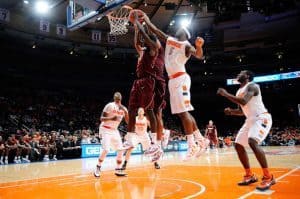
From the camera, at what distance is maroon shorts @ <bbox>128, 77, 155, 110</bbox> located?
5340mm

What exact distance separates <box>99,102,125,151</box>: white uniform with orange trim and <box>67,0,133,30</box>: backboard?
2834 millimetres

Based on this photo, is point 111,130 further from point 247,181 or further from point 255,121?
point 255,121

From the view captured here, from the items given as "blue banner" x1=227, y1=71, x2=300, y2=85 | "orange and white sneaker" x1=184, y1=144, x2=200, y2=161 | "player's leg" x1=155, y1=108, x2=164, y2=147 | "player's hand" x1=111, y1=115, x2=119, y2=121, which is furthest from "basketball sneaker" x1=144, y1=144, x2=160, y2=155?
"blue banner" x1=227, y1=71, x2=300, y2=85

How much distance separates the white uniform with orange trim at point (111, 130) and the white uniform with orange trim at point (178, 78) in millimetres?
3608

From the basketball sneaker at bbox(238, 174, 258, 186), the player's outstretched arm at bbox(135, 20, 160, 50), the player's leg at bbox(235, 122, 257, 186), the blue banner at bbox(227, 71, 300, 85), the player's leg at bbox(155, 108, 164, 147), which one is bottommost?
the basketball sneaker at bbox(238, 174, 258, 186)

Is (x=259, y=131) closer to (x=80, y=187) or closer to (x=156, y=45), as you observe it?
(x=156, y=45)

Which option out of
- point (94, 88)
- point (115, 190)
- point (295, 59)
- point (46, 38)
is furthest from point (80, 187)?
point (295, 59)

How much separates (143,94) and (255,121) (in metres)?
2.33

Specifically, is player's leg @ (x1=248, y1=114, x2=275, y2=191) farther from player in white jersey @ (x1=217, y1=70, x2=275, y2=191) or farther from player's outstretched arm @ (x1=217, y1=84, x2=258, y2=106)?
player's outstretched arm @ (x1=217, y1=84, x2=258, y2=106)

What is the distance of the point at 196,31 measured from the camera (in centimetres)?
2877

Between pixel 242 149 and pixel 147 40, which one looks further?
pixel 242 149

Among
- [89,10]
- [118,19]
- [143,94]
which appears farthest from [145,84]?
[118,19]

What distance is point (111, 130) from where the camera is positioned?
8812 mm

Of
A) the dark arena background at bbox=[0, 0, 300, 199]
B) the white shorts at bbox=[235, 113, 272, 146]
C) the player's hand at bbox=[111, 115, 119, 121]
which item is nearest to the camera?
the white shorts at bbox=[235, 113, 272, 146]
